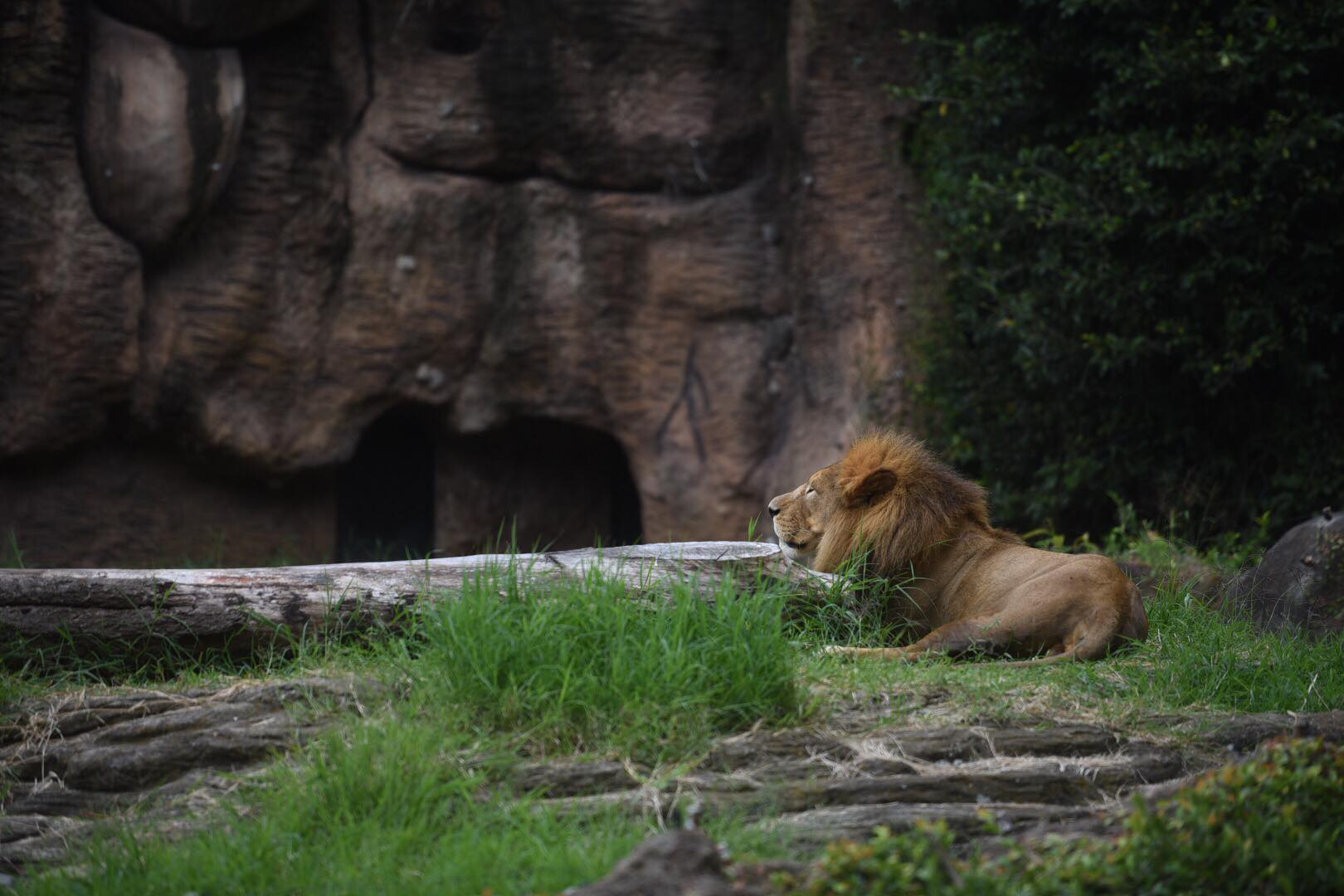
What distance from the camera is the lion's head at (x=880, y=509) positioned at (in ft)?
18.1

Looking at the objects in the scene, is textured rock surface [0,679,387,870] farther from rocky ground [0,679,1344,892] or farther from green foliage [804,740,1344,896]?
green foliage [804,740,1344,896]

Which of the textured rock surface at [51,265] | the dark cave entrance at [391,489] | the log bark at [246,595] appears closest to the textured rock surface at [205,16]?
the textured rock surface at [51,265]

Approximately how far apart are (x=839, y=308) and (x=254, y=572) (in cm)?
631

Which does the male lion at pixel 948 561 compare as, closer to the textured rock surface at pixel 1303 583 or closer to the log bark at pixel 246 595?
the log bark at pixel 246 595

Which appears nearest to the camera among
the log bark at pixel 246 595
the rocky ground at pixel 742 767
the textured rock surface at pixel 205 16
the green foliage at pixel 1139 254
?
the rocky ground at pixel 742 767

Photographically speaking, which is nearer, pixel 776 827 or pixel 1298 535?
pixel 776 827

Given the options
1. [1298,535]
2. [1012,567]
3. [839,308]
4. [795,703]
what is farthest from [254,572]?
[839,308]

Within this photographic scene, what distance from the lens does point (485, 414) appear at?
11102mm

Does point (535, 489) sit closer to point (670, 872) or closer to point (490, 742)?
point (490, 742)

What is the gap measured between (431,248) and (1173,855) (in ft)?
28.0

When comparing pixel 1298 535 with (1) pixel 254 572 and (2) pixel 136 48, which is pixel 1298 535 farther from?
(2) pixel 136 48

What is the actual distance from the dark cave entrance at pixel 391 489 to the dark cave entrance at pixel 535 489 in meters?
0.46

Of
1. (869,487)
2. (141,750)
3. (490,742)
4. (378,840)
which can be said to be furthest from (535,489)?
(378,840)

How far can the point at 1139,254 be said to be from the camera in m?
8.51
